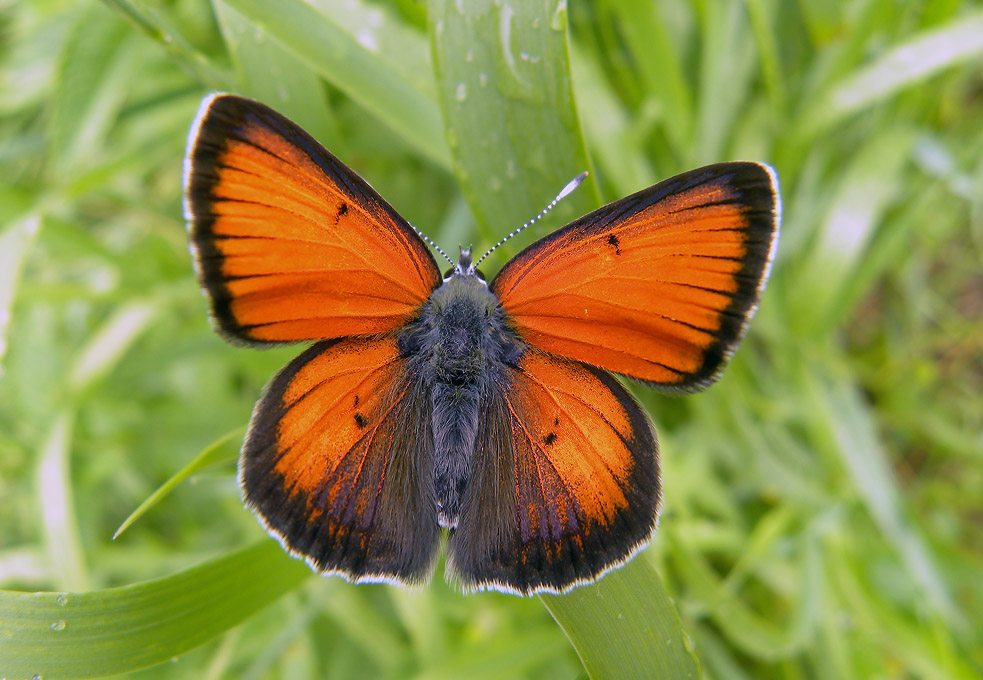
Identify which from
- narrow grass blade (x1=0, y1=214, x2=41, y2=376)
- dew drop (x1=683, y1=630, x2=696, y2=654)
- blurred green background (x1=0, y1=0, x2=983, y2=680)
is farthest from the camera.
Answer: blurred green background (x1=0, y1=0, x2=983, y2=680)

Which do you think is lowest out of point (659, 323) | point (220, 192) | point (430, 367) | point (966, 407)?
point (966, 407)

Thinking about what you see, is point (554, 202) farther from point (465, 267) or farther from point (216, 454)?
point (216, 454)

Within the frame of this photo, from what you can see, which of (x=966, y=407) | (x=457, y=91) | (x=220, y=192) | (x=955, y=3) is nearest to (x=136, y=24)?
(x=220, y=192)

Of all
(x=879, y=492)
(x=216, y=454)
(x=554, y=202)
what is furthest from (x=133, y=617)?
(x=879, y=492)

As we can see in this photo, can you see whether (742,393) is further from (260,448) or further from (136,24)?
(136,24)

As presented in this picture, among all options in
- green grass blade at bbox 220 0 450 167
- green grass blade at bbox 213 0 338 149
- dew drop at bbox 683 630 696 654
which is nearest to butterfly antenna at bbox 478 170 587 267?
green grass blade at bbox 220 0 450 167

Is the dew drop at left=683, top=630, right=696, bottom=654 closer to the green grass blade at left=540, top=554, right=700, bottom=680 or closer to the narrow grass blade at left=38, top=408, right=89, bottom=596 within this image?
the green grass blade at left=540, top=554, right=700, bottom=680
